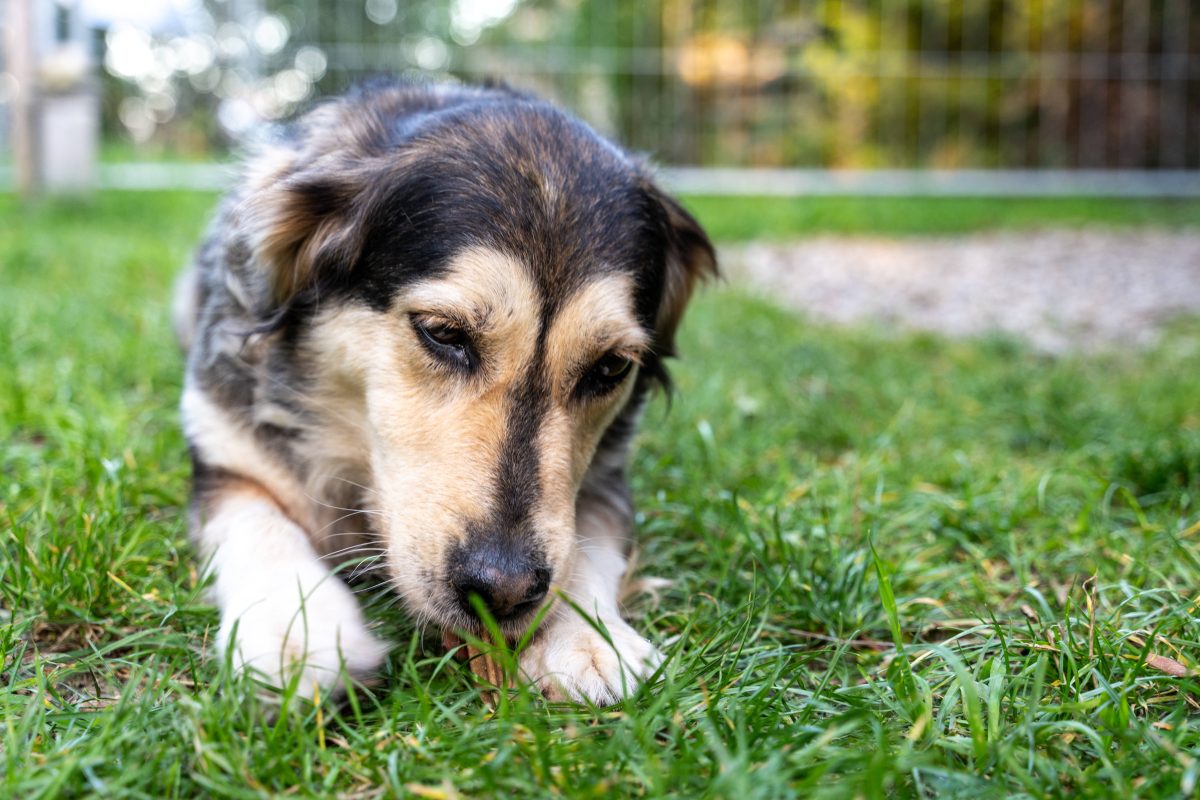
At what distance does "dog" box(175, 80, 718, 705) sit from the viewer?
218 centimetres

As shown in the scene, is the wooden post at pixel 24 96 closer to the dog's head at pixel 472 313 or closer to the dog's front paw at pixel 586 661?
the dog's head at pixel 472 313

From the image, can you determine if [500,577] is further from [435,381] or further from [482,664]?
[435,381]

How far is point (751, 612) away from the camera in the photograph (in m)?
2.26

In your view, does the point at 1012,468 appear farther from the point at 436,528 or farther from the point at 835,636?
the point at 436,528

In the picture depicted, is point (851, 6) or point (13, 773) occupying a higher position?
point (851, 6)

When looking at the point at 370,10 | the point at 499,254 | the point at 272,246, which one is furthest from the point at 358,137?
the point at 370,10

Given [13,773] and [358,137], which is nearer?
[13,773]

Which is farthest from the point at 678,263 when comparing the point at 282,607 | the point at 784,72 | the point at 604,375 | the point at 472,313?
the point at 784,72

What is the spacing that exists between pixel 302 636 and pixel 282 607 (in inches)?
4.1

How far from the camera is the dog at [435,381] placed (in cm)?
218

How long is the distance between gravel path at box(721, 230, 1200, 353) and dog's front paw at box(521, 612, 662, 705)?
4640mm

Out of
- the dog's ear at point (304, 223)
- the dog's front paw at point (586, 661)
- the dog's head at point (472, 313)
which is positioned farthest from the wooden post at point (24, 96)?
the dog's front paw at point (586, 661)

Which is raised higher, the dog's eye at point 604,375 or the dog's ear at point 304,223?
the dog's ear at point 304,223

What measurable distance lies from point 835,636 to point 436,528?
0.95 metres
